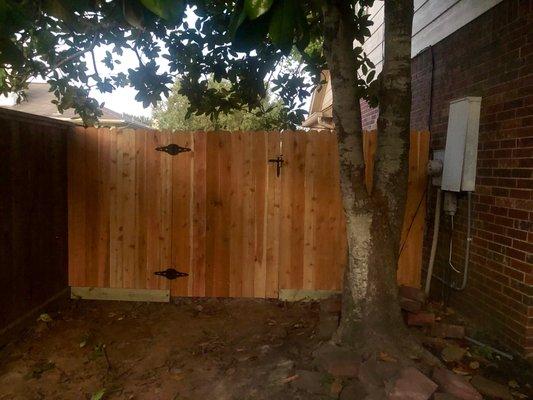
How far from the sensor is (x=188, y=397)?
2.90 m

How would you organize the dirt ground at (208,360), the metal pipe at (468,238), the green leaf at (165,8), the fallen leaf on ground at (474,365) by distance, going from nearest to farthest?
the green leaf at (165,8) → the dirt ground at (208,360) → the fallen leaf on ground at (474,365) → the metal pipe at (468,238)

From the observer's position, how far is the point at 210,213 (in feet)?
15.5

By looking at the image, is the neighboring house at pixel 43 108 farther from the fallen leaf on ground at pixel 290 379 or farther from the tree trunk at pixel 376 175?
the fallen leaf on ground at pixel 290 379

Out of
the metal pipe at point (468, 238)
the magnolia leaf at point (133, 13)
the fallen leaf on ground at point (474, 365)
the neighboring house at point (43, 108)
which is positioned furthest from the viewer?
the neighboring house at point (43, 108)

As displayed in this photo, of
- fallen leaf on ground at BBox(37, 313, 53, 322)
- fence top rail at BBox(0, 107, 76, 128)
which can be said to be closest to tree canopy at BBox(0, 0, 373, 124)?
fence top rail at BBox(0, 107, 76, 128)

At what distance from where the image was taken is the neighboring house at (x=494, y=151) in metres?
3.14

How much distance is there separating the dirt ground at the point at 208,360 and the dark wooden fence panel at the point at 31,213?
0.35 metres

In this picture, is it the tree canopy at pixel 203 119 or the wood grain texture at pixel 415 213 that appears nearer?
the wood grain texture at pixel 415 213

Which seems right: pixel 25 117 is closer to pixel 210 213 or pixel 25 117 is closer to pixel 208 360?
pixel 210 213

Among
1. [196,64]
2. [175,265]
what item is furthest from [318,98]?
[175,265]

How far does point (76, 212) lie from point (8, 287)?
125cm

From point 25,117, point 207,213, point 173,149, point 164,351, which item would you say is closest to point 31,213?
point 25,117

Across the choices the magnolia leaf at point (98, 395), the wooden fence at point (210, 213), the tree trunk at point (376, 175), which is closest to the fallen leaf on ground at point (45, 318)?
the wooden fence at point (210, 213)

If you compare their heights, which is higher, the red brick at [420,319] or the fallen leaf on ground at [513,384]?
the red brick at [420,319]
